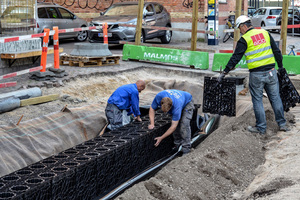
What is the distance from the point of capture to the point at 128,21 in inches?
731

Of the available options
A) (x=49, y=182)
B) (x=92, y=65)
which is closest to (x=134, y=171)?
(x=49, y=182)

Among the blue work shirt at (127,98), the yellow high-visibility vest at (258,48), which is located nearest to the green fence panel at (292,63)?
the yellow high-visibility vest at (258,48)

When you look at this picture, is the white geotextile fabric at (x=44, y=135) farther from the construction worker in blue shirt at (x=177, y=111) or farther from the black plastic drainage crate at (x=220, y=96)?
the black plastic drainage crate at (x=220, y=96)

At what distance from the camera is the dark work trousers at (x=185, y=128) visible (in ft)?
25.0

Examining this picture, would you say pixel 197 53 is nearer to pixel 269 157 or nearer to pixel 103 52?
pixel 103 52

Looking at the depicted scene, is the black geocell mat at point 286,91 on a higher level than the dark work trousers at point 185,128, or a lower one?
higher

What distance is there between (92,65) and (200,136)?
6.40 metres

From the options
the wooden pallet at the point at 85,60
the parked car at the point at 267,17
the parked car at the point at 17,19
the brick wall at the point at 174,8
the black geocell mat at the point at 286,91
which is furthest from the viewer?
the parked car at the point at 267,17

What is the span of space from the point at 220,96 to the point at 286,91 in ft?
4.08

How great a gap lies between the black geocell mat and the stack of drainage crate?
7.48ft

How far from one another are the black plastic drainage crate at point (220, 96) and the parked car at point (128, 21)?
993 cm

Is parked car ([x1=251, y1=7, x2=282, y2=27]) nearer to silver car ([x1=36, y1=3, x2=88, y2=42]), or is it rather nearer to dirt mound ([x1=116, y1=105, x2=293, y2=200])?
silver car ([x1=36, y1=3, x2=88, y2=42])

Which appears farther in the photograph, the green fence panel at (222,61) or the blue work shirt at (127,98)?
the green fence panel at (222,61)

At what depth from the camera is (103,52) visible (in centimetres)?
1430
